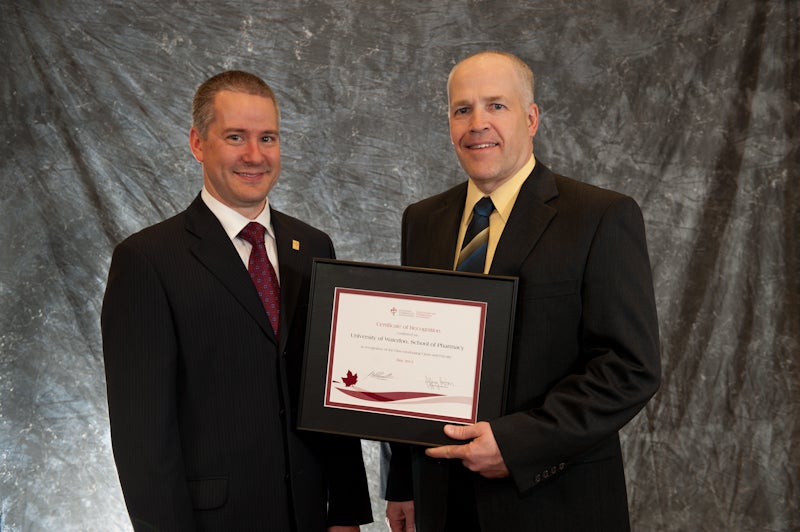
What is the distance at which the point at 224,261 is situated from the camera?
2121 mm

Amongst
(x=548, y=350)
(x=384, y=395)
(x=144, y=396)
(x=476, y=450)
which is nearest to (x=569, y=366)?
(x=548, y=350)

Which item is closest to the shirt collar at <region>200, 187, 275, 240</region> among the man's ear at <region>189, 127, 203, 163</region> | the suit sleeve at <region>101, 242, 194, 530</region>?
the man's ear at <region>189, 127, 203, 163</region>

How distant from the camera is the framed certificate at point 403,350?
1940 mm

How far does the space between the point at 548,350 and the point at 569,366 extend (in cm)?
7

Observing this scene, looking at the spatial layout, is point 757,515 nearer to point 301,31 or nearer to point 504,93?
point 504,93

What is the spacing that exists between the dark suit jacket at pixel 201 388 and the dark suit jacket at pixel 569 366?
377 millimetres

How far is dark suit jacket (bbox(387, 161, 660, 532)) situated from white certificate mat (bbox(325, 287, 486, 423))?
13cm

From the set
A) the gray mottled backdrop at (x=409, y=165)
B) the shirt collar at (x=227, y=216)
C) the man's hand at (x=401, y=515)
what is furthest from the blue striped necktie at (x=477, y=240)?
the gray mottled backdrop at (x=409, y=165)

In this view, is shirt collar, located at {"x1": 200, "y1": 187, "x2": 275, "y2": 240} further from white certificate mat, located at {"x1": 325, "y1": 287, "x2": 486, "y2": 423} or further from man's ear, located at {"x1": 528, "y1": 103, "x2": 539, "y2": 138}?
man's ear, located at {"x1": 528, "y1": 103, "x2": 539, "y2": 138}

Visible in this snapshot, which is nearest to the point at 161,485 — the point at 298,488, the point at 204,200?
the point at 298,488

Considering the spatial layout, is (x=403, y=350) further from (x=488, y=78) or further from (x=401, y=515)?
(x=488, y=78)

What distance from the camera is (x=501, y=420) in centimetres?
192

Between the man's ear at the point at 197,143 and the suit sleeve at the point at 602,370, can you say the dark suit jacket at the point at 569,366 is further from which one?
the man's ear at the point at 197,143

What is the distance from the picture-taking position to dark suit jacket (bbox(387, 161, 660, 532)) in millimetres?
1915
